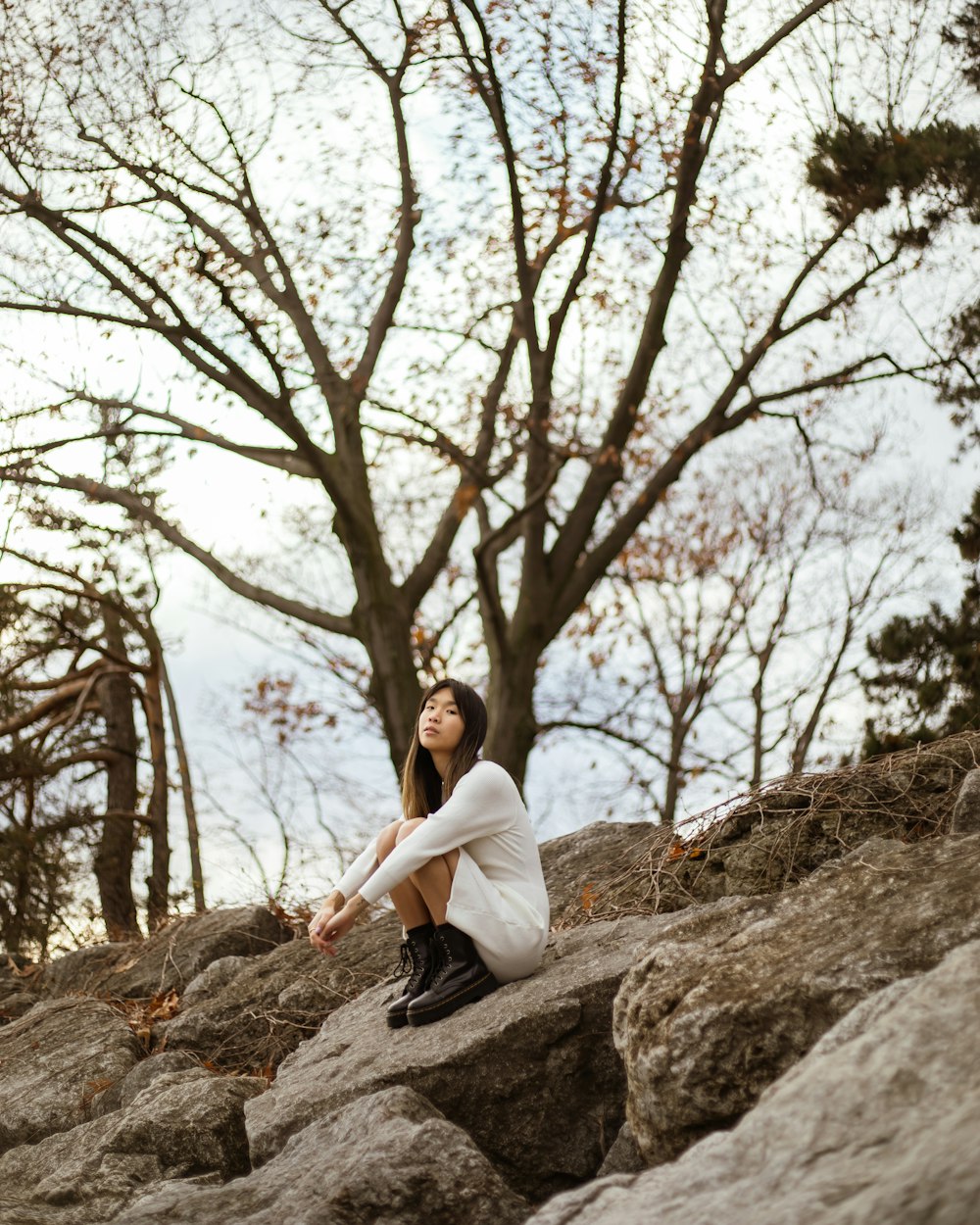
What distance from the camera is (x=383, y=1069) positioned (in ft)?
15.4

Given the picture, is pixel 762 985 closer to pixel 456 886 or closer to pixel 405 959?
pixel 456 886

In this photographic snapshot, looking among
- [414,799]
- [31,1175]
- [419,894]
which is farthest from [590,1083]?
[31,1175]

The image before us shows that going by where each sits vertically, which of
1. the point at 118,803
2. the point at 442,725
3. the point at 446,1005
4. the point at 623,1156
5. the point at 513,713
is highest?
the point at 118,803

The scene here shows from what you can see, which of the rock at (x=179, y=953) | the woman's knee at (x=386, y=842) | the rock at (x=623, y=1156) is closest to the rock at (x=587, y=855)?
the woman's knee at (x=386, y=842)

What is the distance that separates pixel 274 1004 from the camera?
23.3ft

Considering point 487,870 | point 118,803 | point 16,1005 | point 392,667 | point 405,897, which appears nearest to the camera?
point 405,897

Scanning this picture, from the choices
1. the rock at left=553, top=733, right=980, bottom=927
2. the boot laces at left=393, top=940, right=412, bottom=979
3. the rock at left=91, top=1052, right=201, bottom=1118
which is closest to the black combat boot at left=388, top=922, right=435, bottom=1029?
the boot laces at left=393, top=940, right=412, bottom=979

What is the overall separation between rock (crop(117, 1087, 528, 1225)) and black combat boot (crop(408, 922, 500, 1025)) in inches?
37.6

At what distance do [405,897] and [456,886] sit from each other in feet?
0.90

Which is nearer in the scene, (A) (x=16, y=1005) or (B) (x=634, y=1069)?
(B) (x=634, y=1069)

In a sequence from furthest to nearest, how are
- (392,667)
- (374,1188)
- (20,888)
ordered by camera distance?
(20,888), (392,667), (374,1188)

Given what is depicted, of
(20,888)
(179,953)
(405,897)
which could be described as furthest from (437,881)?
(20,888)

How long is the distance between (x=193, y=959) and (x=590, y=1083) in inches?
188

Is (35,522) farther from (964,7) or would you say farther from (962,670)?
(964,7)
